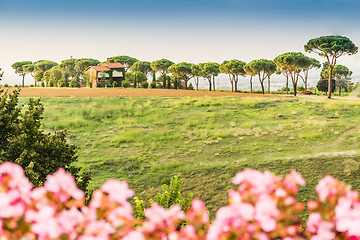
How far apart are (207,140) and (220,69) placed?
199ft

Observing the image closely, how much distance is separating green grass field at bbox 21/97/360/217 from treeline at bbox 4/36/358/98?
24964mm

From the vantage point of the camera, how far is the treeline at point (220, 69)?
52147 millimetres

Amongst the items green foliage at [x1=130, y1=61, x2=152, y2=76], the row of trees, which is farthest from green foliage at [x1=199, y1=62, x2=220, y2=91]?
the row of trees

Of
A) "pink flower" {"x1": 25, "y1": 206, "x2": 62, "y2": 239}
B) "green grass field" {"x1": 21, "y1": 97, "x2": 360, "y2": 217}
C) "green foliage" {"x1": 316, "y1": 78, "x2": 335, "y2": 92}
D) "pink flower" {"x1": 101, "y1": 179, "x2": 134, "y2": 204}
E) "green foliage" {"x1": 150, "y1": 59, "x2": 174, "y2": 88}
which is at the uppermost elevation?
"green foliage" {"x1": 150, "y1": 59, "x2": 174, "y2": 88}

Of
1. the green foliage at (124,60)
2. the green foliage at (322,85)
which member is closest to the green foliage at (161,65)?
the green foliage at (124,60)

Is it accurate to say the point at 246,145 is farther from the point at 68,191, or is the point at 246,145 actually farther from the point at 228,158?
the point at 68,191

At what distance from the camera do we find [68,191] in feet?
5.47

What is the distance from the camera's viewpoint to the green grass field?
14.3 meters

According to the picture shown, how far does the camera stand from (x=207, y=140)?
20.3 metres

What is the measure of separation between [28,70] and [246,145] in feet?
358

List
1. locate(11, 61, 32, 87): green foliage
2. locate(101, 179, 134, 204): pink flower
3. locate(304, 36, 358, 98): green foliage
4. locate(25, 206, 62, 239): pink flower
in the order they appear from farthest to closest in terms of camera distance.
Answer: locate(11, 61, 32, 87): green foliage, locate(304, 36, 358, 98): green foliage, locate(101, 179, 134, 204): pink flower, locate(25, 206, 62, 239): pink flower

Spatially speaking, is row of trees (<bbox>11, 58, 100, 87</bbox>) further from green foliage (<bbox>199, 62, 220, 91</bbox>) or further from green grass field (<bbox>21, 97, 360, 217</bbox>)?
green grass field (<bbox>21, 97, 360, 217</bbox>)

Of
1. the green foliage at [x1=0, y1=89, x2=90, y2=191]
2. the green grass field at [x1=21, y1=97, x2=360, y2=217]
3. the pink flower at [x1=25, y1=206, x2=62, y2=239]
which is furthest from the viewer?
the green grass field at [x1=21, y1=97, x2=360, y2=217]

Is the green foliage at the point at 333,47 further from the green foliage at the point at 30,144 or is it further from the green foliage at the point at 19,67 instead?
the green foliage at the point at 19,67
